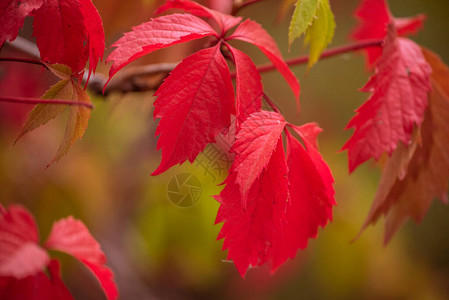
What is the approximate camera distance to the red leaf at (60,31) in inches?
14.3

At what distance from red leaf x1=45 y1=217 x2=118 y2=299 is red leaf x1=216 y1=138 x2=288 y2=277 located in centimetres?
15

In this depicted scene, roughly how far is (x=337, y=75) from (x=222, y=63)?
222 centimetres

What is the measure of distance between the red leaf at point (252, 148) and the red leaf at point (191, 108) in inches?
1.0

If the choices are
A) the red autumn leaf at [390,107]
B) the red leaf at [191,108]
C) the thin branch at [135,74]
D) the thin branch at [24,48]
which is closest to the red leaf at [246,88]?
the red leaf at [191,108]

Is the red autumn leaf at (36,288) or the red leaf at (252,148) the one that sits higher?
the red leaf at (252,148)

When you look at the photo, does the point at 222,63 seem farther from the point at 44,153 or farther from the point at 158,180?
the point at 44,153

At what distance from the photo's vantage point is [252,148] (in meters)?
0.36

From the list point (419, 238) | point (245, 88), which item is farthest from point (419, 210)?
point (419, 238)

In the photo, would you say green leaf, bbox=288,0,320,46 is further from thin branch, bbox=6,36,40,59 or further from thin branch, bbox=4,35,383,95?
thin branch, bbox=6,36,40,59

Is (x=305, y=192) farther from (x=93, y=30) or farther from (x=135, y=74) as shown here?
(x=135, y=74)

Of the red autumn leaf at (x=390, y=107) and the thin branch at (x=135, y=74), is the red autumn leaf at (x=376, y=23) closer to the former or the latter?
the thin branch at (x=135, y=74)

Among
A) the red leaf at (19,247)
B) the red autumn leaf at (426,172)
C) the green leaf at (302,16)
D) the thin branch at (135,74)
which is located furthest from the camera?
the thin branch at (135,74)

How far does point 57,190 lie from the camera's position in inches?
50.5

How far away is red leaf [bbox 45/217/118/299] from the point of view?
1.39 feet
